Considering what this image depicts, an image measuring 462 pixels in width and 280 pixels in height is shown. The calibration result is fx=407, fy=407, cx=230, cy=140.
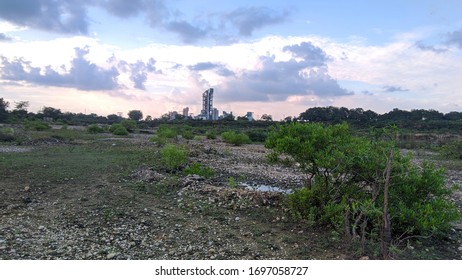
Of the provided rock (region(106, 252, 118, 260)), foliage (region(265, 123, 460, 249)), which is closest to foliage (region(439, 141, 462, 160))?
foliage (region(265, 123, 460, 249))

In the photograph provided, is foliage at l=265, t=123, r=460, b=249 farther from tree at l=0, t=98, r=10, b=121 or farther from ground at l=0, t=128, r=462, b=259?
tree at l=0, t=98, r=10, b=121

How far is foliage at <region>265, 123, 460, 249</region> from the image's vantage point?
537 cm

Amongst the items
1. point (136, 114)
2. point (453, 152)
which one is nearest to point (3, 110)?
point (136, 114)

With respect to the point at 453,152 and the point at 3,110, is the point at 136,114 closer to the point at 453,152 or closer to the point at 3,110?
the point at 3,110

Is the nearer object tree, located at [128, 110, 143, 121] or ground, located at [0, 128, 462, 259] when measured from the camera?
ground, located at [0, 128, 462, 259]

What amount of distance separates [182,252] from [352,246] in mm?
2169

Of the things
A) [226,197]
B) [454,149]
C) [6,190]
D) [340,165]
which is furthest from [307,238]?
[454,149]

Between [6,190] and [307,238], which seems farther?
[6,190]

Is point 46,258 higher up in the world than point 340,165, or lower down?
lower down

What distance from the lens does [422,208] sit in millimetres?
5320

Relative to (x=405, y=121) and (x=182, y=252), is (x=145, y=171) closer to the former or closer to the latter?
(x=182, y=252)

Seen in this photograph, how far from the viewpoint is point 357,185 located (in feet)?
20.9

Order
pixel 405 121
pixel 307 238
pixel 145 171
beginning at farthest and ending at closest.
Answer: pixel 405 121 < pixel 145 171 < pixel 307 238

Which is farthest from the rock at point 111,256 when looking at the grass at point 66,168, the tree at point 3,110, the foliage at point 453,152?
the tree at point 3,110
